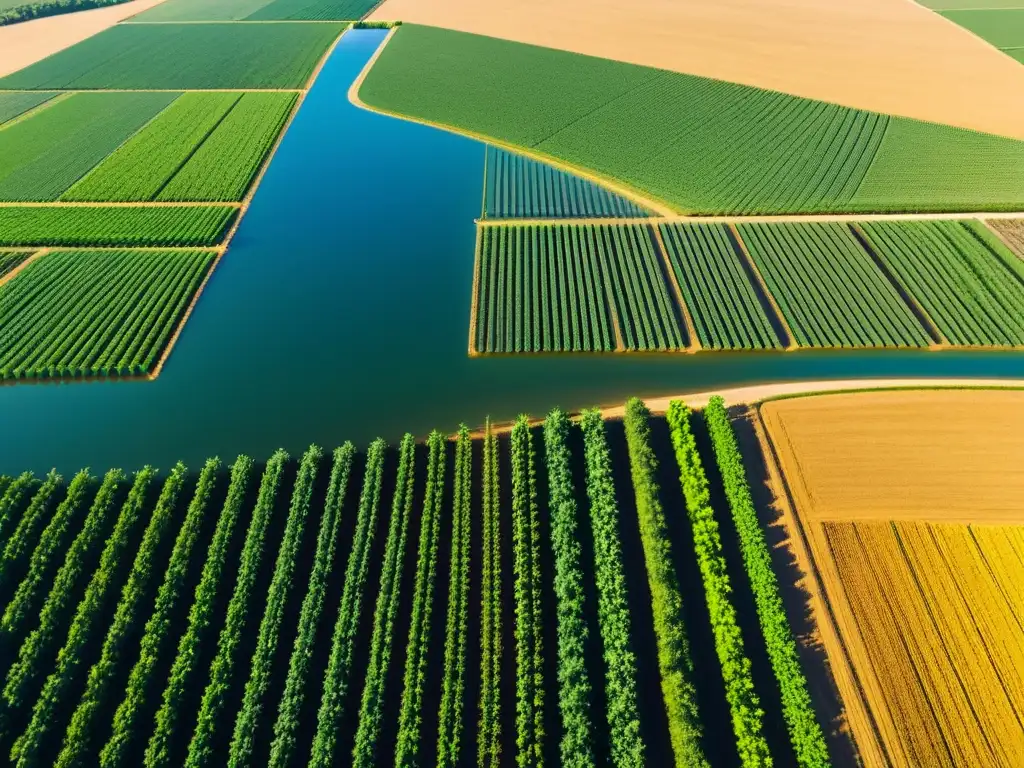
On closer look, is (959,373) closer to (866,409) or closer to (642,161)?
(866,409)

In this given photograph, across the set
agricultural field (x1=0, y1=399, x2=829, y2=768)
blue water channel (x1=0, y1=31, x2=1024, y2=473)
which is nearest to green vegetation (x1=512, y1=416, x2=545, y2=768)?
agricultural field (x1=0, y1=399, x2=829, y2=768)

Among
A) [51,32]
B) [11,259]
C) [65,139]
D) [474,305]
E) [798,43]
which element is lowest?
[474,305]

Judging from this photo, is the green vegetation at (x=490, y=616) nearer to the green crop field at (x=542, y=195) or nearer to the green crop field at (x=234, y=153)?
the green crop field at (x=542, y=195)

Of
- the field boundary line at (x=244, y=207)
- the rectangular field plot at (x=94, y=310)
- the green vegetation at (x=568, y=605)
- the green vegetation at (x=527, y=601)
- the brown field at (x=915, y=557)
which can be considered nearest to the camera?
the green vegetation at (x=568, y=605)

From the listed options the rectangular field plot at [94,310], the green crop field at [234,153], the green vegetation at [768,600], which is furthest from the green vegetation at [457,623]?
the green crop field at [234,153]

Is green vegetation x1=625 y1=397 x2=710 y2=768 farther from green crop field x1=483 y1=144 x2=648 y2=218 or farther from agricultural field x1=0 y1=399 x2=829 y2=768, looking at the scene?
green crop field x1=483 y1=144 x2=648 y2=218

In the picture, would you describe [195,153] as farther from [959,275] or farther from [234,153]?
[959,275]

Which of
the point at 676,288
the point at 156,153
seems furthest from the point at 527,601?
the point at 156,153
